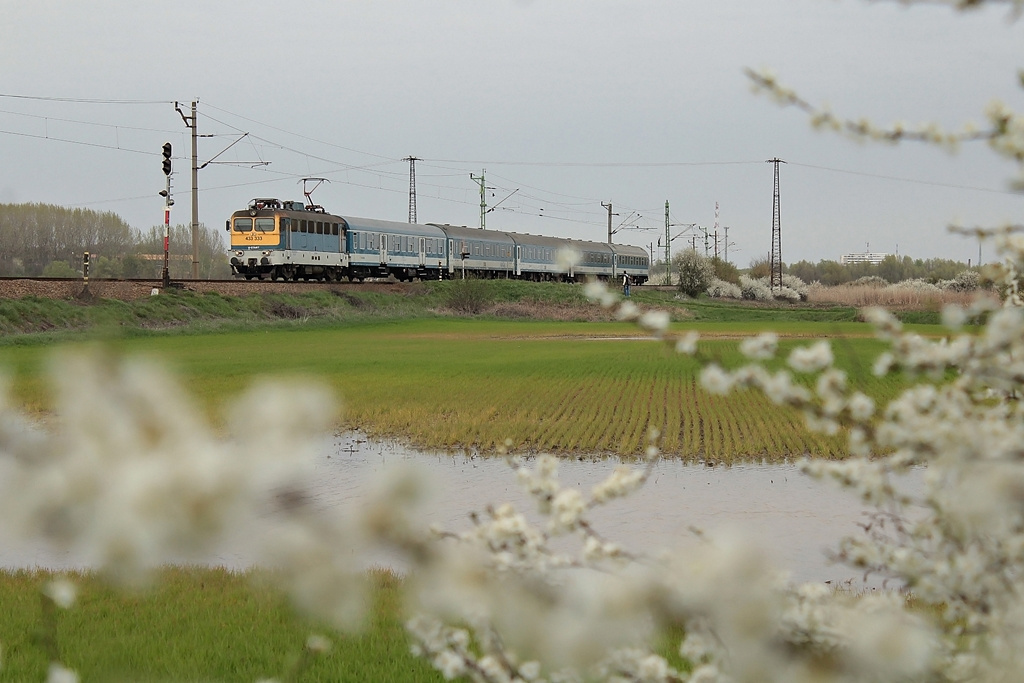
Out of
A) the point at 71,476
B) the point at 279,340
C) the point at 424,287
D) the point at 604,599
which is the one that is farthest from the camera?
the point at 424,287

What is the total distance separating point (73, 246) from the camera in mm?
70125

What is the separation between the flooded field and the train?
16.7 m

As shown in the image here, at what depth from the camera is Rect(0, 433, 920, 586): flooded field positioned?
7.89 meters

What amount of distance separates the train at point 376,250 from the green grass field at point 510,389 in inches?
209

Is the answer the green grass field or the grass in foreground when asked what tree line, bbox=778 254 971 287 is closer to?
the green grass field

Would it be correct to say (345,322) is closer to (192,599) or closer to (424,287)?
(424,287)

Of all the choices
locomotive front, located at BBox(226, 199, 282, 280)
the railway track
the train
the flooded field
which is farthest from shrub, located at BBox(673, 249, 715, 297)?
the flooded field

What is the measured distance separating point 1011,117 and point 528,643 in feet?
4.19

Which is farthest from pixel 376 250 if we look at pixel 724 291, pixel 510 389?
pixel 724 291

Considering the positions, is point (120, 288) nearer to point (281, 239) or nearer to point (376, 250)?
point (281, 239)

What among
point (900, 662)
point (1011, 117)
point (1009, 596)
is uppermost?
point (1011, 117)

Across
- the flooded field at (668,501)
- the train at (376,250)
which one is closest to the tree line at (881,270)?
the train at (376,250)

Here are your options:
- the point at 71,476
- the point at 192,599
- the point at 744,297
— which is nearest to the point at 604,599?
the point at 71,476

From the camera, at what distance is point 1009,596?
154 cm
